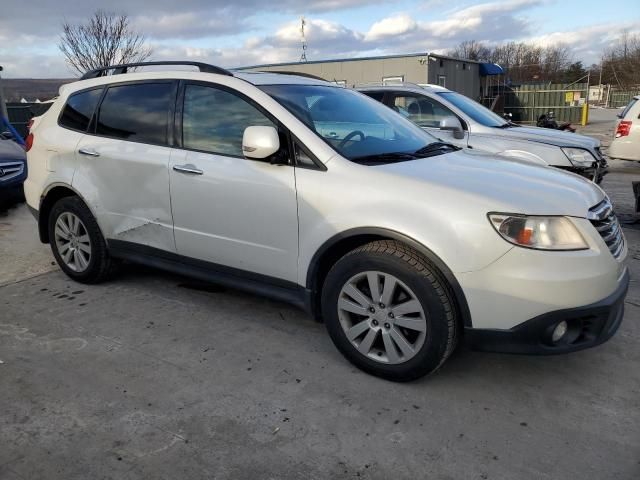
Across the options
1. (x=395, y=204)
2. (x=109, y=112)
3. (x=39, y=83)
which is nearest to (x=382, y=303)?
(x=395, y=204)

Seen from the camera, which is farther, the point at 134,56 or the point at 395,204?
the point at 134,56

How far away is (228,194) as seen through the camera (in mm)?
3555

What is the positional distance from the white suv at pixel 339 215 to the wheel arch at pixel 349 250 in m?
0.01

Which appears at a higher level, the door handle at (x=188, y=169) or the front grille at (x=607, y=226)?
the door handle at (x=188, y=169)

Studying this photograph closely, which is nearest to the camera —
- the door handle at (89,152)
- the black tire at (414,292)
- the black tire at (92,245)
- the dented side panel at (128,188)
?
the black tire at (414,292)

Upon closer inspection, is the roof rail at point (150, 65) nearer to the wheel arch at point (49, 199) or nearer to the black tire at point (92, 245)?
the wheel arch at point (49, 199)

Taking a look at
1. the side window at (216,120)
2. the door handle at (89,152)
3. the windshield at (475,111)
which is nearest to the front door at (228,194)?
the side window at (216,120)

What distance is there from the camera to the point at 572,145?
23.1ft

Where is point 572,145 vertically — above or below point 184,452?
above

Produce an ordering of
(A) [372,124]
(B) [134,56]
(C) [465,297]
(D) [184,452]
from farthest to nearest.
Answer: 1. (B) [134,56]
2. (A) [372,124]
3. (C) [465,297]
4. (D) [184,452]

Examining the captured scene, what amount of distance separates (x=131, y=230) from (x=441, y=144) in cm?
242

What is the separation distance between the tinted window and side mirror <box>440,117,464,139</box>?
11.5 feet

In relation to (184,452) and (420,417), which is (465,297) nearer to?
(420,417)

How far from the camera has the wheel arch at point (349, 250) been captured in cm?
282
